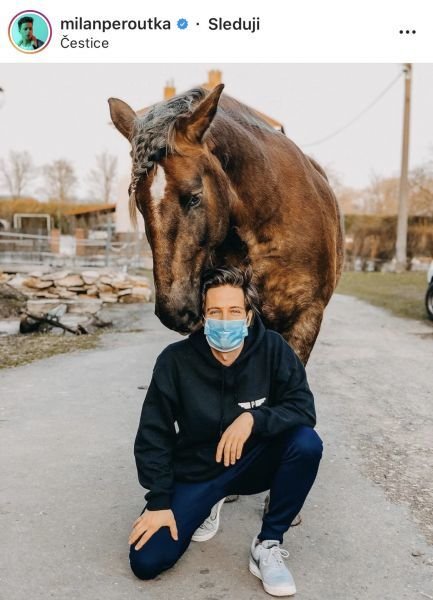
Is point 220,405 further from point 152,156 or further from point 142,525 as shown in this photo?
point 152,156

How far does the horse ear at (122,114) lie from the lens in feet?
10.3

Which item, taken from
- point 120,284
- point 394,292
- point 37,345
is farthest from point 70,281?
point 394,292

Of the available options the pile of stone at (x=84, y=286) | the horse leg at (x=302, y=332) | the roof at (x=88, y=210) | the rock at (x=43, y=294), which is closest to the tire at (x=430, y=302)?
the pile of stone at (x=84, y=286)

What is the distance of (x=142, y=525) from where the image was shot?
8.06 feet

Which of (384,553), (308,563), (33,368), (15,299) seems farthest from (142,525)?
(15,299)

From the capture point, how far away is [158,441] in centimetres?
260

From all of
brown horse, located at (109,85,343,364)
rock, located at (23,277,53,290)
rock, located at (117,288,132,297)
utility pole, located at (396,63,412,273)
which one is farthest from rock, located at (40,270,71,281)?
utility pole, located at (396,63,412,273)

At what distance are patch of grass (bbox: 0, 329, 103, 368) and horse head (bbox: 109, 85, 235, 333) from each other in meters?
4.52

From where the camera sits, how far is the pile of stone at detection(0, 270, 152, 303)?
12.3 meters

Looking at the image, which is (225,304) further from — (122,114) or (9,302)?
(9,302)

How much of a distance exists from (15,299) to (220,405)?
27.9 feet

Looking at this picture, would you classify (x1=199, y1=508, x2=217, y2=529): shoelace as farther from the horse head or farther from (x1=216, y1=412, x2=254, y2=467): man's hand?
the horse head
